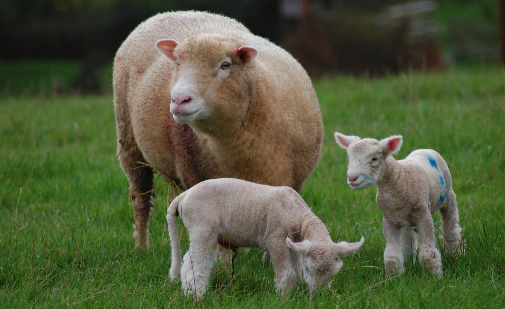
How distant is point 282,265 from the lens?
10.7 feet

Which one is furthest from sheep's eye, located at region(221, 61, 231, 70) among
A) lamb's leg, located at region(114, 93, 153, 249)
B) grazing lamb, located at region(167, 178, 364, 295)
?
lamb's leg, located at region(114, 93, 153, 249)

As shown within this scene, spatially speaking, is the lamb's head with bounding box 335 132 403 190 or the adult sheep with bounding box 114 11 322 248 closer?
the lamb's head with bounding box 335 132 403 190

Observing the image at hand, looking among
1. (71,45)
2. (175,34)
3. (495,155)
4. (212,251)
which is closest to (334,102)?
(495,155)

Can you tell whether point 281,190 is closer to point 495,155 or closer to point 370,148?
point 370,148

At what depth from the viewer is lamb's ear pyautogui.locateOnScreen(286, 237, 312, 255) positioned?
3.06 meters

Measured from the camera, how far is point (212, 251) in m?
3.32

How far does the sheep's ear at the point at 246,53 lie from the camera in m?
3.72

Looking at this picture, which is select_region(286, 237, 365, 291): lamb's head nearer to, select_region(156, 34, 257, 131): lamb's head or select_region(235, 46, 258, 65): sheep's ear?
select_region(156, 34, 257, 131): lamb's head

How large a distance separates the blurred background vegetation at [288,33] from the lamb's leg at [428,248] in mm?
9648

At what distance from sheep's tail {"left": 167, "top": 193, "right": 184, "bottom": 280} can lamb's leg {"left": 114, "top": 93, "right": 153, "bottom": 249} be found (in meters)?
1.47

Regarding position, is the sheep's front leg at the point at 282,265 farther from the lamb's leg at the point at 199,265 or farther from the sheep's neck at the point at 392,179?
the sheep's neck at the point at 392,179

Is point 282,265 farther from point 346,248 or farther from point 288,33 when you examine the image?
point 288,33

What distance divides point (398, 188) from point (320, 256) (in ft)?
2.32

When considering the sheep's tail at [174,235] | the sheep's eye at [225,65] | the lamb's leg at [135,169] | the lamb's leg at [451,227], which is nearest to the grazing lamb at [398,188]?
the lamb's leg at [451,227]
